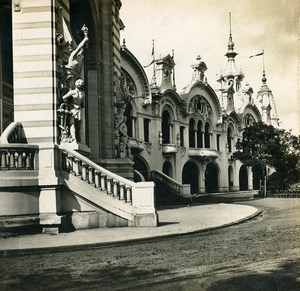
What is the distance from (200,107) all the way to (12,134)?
33.1 m

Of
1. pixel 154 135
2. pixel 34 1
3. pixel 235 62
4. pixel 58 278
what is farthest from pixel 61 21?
pixel 235 62

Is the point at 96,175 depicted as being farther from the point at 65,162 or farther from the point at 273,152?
the point at 273,152

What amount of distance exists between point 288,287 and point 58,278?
3.69 m

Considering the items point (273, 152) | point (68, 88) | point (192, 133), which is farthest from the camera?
point (192, 133)

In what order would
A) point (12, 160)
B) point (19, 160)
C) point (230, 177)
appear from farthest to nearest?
point (230, 177)
point (19, 160)
point (12, 160)

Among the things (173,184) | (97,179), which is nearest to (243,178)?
(173,184)

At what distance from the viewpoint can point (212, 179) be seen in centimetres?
4831

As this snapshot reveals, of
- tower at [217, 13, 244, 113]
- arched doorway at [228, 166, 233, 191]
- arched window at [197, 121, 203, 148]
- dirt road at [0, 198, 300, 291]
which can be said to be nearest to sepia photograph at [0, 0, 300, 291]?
dirt road at [0, 198, 300, 291]

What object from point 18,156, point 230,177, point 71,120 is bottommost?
point 230,177

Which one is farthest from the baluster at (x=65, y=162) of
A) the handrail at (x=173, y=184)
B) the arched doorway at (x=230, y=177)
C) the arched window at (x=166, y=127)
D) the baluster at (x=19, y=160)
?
the arched doorway at (x=230, y=177)

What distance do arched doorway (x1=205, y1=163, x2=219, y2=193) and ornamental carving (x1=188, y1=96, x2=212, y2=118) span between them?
5.25m

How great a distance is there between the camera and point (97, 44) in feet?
66.9

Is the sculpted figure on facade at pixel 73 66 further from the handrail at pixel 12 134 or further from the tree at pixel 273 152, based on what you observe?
the tree at pixel 273 152

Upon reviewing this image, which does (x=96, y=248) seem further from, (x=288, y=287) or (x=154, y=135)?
(x=154, y=135)
